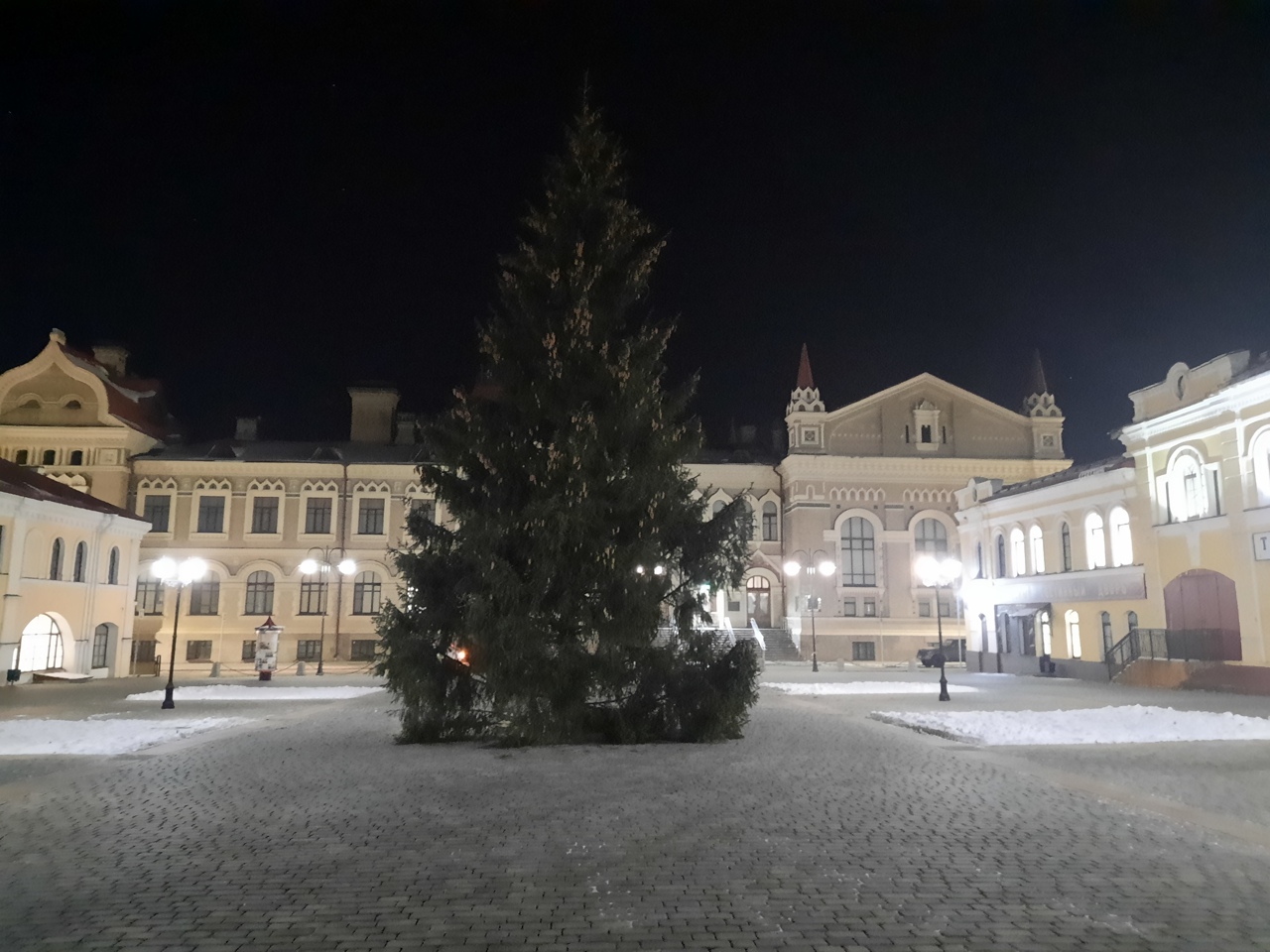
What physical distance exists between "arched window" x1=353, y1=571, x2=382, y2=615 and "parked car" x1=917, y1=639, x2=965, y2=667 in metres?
27.6

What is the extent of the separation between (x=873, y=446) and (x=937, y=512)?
5020 millimetres

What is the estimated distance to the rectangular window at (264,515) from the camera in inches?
1945

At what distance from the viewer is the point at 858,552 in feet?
167

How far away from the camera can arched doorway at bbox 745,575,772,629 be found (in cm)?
5197

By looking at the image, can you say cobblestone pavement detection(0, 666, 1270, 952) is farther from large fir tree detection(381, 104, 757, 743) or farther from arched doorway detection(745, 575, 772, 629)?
arched doorway detection(745, 575, 772, 629)

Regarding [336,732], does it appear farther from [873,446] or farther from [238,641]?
[873,446]

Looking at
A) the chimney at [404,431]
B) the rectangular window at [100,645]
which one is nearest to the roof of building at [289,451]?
the chimney at [404,431]

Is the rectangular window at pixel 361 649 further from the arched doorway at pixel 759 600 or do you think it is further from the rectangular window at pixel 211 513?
the arched doorway at pixel 759 600

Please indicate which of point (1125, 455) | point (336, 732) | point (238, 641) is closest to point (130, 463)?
point (238, 641)

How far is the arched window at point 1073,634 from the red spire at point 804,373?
71.8 feet

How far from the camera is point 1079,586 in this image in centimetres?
3269

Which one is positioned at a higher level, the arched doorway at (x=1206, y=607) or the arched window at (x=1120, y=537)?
the arched window at (x=1120, y=537)

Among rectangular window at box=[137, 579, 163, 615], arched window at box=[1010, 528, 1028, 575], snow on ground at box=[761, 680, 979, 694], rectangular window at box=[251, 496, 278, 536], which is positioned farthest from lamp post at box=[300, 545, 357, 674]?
arched window at box=[1010, 528, 1028, 575]

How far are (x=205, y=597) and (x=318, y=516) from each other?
22.4 feet
